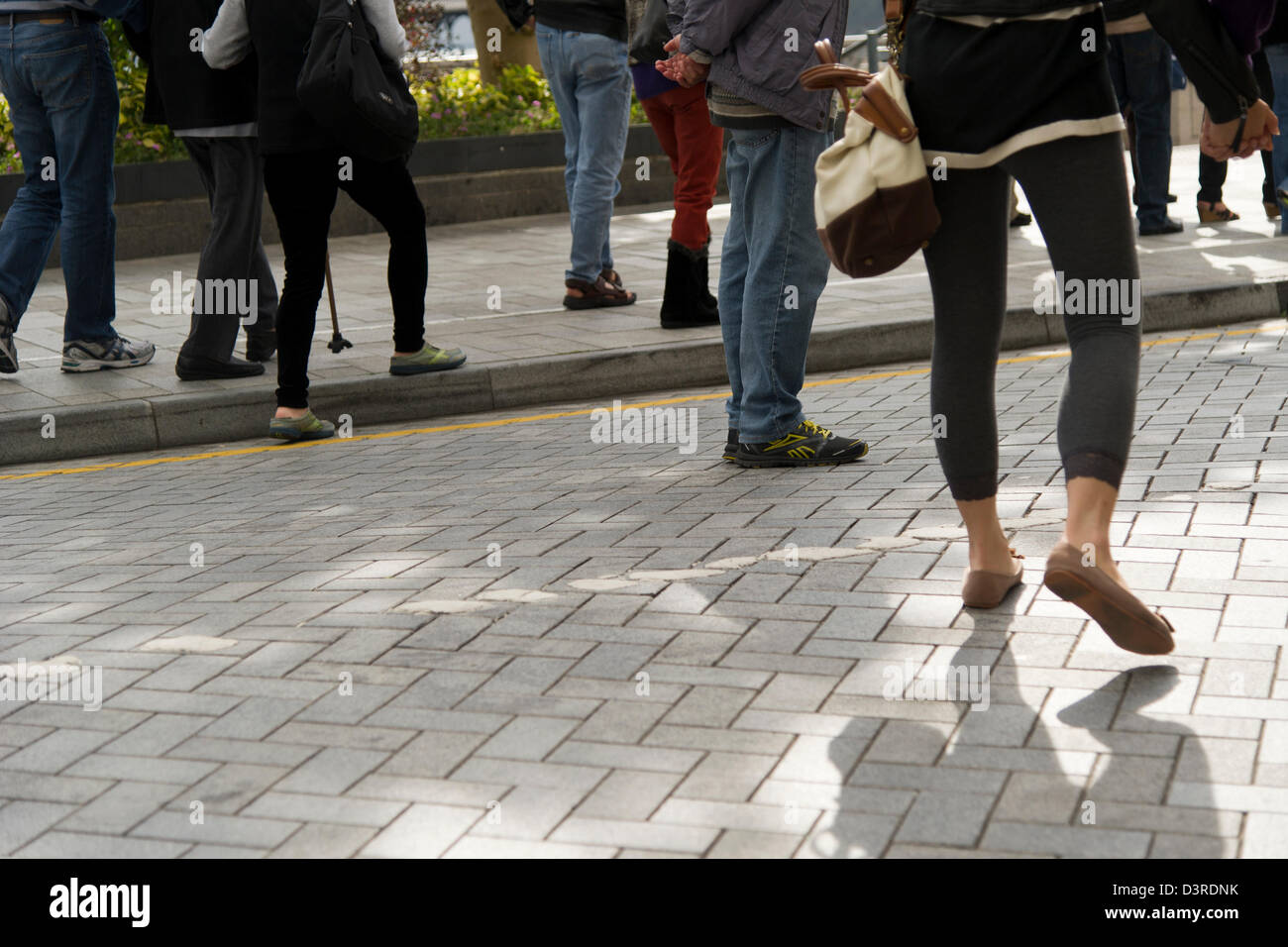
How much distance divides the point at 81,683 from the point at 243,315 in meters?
4.14

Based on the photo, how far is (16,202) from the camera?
7.76 m

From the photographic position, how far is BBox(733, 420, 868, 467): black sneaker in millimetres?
5742

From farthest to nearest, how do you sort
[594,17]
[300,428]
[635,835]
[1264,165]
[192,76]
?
[1264,165] < [594,17] < [192,76] < [300,428] < [635,835]

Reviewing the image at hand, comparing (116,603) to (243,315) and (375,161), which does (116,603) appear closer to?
(375,161)

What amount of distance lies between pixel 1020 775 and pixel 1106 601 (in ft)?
1.73

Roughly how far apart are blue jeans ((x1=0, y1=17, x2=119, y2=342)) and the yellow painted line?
4.05 ft

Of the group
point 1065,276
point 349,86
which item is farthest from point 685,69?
point 1065,276

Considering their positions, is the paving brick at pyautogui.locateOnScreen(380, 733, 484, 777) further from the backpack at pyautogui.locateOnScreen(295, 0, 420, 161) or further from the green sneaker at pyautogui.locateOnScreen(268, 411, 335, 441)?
the green sneaker at pyautogui.locateOnScreen(268, 411, 335, 441)

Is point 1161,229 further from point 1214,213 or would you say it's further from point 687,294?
point 687,294

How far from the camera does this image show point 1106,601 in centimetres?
337

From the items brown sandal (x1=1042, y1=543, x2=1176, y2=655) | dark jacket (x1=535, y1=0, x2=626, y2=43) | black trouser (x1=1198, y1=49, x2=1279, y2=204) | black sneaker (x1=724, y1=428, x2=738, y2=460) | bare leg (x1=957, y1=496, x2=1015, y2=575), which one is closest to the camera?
brown sandal (x1=1042, y1=543, x2=1176, y2=655)

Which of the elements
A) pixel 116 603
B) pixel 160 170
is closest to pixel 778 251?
pixel 116 603

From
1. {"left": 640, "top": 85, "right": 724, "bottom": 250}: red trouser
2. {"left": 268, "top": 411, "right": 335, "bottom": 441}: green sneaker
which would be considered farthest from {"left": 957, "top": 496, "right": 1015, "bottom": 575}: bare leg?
{"left": 640, "top": 85, "right": 724, "bottom": 250}: red trouser

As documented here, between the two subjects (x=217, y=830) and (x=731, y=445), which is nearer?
(x=217, y=830)
